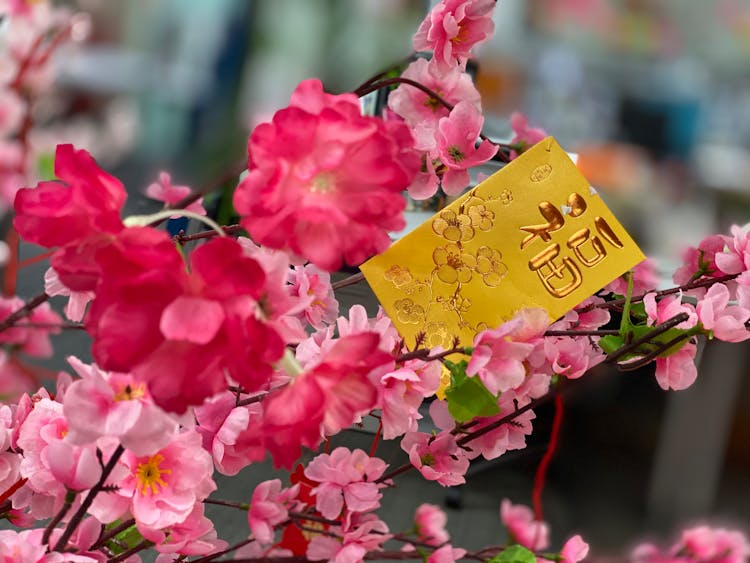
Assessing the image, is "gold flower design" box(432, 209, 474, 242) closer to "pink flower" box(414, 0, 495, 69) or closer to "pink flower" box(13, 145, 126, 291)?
"pink flower" box(414, 0, 495, 69)

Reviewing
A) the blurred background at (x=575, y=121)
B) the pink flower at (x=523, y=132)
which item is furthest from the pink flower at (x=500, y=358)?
the pink flower at (x=523, y=132)

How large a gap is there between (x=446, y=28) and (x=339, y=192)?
267 mm

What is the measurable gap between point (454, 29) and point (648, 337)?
25 centimetres

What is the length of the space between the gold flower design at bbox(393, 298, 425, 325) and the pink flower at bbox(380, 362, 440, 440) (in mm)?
48

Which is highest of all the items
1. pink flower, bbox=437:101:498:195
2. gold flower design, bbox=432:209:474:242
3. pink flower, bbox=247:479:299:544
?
pink flower, bbox=437:101:498:195

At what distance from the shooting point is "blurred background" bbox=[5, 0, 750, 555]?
81 cm

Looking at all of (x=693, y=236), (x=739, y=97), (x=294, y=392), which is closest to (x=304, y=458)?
(x=294, y=392)

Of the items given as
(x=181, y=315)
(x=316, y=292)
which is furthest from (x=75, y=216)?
(x=316, y=292)

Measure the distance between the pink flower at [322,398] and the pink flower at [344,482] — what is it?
20 cm

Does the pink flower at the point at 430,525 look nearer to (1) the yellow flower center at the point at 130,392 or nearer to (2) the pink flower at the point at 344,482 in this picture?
(2) the pink flower at the point at 344,482

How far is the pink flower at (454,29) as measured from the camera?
0.53 meters

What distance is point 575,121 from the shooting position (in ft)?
10.1

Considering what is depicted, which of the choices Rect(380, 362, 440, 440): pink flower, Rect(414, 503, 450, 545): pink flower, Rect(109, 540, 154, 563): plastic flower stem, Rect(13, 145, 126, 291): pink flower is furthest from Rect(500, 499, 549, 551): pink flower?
Rect(13, 145, 126, 291): pink flower

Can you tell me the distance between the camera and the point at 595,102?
311 centimetres
